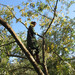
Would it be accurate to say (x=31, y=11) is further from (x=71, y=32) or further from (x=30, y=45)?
(x=71, y=32)

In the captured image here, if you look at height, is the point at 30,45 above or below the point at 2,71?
above

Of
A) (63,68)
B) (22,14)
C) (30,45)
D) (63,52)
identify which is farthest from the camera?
(63,52)

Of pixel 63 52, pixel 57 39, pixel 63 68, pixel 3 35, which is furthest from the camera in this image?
pixel 57 39

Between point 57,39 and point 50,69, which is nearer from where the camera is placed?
point 50,69

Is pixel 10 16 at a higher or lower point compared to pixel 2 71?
higher

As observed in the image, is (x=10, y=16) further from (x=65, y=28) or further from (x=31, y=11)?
(x=65, y=28)

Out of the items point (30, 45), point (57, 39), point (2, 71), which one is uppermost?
point (57, 39)

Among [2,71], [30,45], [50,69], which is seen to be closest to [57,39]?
[50,69]

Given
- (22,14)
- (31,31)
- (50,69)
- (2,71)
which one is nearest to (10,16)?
(22,14)

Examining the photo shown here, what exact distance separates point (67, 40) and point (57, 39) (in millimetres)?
729

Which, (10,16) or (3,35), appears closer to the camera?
(10,16)

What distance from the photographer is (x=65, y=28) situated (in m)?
5.12

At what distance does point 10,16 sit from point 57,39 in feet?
9.43

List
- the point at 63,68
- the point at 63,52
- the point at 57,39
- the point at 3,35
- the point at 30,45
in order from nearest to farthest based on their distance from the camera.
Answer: the point at 63,68, the point at 30,45, the point at 3,35, the point at 63,52, the point at 57,39
